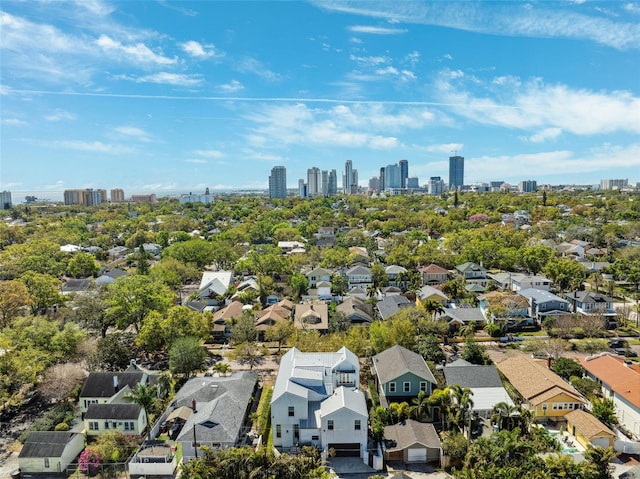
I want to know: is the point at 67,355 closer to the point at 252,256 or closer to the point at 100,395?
the point at 100,395

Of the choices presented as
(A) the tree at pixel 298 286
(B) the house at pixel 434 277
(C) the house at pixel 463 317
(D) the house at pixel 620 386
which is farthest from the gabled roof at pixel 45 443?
(B) the house at pixel 434 277

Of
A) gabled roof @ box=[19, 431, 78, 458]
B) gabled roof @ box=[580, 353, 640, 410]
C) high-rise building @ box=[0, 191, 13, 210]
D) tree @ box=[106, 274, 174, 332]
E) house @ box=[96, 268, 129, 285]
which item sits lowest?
gabled roof @ box=[19, 431, 78, 458]

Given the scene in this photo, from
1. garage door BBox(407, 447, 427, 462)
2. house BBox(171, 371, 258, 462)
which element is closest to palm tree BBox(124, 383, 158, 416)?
house BBox(171, 371, 258, 462)

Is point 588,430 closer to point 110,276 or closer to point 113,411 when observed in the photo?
point 113,411

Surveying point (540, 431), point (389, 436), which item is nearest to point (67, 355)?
point (389, 436)

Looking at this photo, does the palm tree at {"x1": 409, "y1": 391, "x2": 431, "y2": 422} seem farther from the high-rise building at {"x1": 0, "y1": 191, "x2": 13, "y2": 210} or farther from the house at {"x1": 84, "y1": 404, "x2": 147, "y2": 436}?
the high-rise building at {"x1": 0, "y1": 191, "x2": 13, "y2": 210}

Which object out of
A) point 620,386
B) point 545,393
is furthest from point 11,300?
point 620,386
